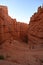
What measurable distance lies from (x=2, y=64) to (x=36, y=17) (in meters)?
14.2

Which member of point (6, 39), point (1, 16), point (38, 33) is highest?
point (1, 16)

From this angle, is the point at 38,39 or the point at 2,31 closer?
the point at 38,39

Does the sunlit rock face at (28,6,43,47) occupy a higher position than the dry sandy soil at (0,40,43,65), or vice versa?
the sunlit rock face at (28,6,43,47)

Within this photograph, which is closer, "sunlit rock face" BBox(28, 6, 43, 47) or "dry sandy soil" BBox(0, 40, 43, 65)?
"dry sandy soil" BBox(0, 40, 43, 65)

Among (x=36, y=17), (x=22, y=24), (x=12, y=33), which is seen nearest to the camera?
(x=36, y=17)

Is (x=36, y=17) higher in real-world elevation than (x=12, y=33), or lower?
higher

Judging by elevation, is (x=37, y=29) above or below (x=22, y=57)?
above

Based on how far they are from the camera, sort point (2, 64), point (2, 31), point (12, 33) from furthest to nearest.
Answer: point (12, 33) < point (2, 31) < point (2, 64)

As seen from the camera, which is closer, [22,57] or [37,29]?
[22,57]

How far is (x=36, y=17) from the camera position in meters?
23.4

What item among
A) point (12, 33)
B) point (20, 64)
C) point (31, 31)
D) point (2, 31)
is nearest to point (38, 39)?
point (31, 31)

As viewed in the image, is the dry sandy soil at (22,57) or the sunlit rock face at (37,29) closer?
the dry sandy soil at (22,57)

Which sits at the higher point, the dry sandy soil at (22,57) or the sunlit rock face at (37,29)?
the sunlit rock face at (37,29)

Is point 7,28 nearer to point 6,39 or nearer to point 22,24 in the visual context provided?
point 6,39
